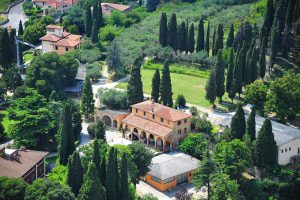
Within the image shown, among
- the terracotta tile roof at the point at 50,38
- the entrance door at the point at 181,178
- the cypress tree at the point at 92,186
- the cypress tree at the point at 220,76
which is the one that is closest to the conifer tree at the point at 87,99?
the cypress tree at the point at 220,76

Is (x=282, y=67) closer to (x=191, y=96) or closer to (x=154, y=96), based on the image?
(x=191, y=96)

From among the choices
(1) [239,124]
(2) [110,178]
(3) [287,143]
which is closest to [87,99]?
(1) [239,124]

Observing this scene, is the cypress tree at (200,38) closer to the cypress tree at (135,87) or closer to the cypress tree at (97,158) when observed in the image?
the cypress tree at (135,87)

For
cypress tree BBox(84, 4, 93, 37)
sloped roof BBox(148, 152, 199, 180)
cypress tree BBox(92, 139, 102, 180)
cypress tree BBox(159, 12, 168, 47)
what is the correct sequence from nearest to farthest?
1. cypress tree BBox(92, 139, 102, 180)
2. sloped roof BBox(148, 152, 199, 180)
3. cypress tree BBox(159, 12, 168, 47)
4. cypress tree BBox(84, 4, 93, 37)

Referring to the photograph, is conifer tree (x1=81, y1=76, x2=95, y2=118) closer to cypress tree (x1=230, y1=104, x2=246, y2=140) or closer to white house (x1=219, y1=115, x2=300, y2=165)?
cypress tree (x1=230, y1=104, x2=246, y2=140)

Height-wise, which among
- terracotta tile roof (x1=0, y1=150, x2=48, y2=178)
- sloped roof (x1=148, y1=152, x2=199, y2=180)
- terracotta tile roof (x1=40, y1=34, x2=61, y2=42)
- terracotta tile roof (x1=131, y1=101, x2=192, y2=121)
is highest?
terracotta tile roof (x1=40, y1=34, x2=61, y2=42)

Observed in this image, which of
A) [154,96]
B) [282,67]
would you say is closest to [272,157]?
[154,96]

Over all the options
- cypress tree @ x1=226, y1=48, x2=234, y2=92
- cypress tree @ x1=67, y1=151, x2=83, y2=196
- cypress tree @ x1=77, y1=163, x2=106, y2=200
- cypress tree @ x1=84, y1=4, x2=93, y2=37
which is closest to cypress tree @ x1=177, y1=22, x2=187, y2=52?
cypress tree @ x1=226, y1=48, x2=234, y2=92
